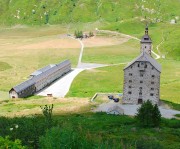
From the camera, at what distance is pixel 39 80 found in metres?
120

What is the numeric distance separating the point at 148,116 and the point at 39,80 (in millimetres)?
56848

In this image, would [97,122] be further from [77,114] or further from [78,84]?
[78,84]

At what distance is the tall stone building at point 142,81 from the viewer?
95.6m

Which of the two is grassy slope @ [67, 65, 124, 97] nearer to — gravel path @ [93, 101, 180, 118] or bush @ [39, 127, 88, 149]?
gravel path @ [93, 101, 180, 118]

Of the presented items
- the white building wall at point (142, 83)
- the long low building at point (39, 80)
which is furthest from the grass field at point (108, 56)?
the white building wall at point (142, 83)

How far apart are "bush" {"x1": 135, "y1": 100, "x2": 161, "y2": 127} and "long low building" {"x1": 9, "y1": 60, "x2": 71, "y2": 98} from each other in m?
47.2

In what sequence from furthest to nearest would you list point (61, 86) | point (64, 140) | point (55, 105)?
point (61, 86)
point (55, 105)
point (64, 140)

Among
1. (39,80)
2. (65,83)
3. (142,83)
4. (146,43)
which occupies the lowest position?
(65,83)

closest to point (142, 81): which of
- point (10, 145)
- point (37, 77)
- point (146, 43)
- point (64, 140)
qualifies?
point (146, 43)

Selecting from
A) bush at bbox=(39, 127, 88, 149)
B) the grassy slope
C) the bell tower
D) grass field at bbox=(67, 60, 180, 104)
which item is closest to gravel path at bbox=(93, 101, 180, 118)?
grass field at bbox=(67, 60, 180, 104)

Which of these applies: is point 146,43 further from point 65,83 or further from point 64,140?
point 64,140

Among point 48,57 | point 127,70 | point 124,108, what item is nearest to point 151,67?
point 127,70

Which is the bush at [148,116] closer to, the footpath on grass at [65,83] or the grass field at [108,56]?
the footpath on grass at [65,83]

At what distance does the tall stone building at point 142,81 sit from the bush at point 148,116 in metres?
24.2
